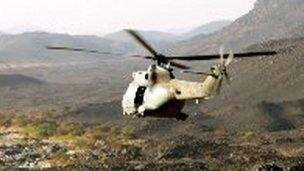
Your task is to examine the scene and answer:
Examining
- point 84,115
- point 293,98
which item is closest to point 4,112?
point 84,115

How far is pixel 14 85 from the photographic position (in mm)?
126062

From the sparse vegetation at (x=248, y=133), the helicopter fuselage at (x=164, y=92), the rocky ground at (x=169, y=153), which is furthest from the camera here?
the sparse vegetation at (x=248, y=133)

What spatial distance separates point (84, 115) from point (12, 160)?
25503mm

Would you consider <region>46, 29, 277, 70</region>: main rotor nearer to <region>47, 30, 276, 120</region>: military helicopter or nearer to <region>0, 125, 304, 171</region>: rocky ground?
<region>47, 30, 276, 120</region>: military helicopter

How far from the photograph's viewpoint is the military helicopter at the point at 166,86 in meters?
16.5

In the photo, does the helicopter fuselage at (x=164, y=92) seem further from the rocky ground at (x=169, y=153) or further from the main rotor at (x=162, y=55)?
the rocky ground at (x=169, y=153)

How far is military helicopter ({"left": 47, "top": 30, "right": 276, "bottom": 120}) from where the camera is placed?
16516mm

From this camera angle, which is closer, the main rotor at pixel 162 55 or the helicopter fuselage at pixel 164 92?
the main rotor at pixel 162 55

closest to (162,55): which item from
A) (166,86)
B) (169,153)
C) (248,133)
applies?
(166,86)

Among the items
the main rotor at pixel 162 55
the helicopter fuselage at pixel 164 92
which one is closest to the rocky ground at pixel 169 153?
the helicopter fuselage at pixel 164 92

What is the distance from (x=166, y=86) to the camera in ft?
59.6

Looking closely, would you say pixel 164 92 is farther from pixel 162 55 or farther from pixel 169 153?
pixel 169 153

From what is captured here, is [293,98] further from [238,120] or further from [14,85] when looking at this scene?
[14,85]

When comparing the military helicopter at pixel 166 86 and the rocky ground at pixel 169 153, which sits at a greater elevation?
the military helicopter at pixel 166 86
